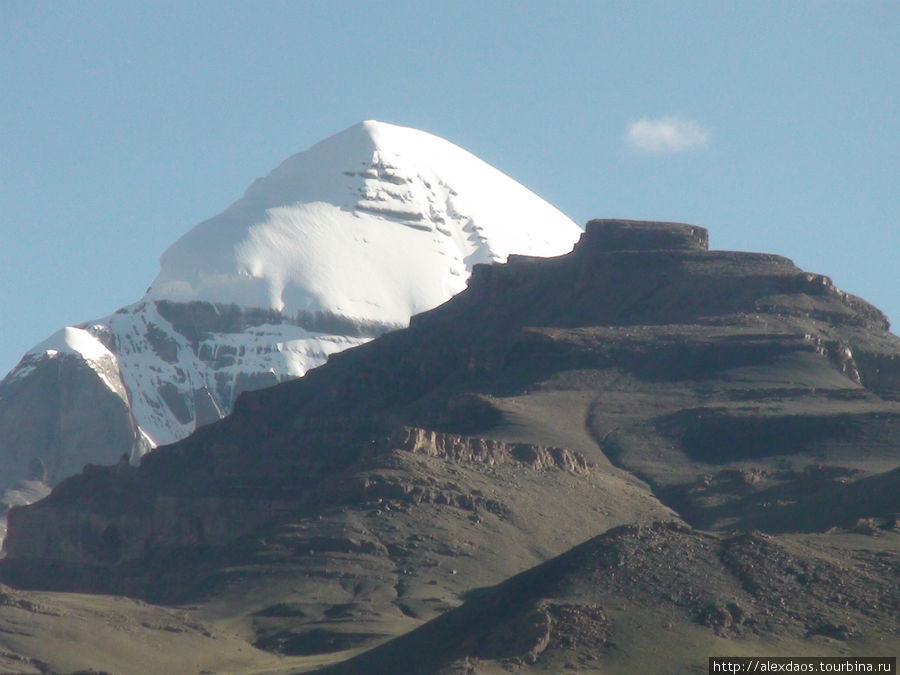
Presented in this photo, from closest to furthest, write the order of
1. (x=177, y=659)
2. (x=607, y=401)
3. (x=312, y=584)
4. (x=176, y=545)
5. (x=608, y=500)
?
1. (x=177, y=659)
2. (x=312, y=584)
3. (x=608, y=500)
4. (x=176, y=545)
5. (x=607, y=401)

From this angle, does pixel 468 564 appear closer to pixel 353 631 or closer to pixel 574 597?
pixel 353 631

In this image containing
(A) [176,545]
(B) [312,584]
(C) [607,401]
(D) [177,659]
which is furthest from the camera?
(C) [607,401]

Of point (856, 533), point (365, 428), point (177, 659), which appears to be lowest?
point (177, 659)

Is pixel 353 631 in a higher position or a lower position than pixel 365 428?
lower

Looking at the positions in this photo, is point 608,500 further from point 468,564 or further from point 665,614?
point 665,614

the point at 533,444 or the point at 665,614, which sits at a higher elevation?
the point at 533,444

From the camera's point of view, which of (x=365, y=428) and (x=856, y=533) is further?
(x=365, y=428)

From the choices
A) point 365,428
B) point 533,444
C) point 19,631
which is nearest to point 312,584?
point 19,631

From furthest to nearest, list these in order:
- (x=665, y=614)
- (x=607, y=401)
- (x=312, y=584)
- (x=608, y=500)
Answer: (x=607, y=401) → (x=608, y=500) → (x=312, y=584) → (x=665, y=614)

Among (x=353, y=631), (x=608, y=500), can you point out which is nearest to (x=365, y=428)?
(x=608, y=500)

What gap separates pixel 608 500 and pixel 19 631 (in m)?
46.6

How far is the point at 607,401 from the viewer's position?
649 ft

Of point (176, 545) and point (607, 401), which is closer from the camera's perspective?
point (176, 545)

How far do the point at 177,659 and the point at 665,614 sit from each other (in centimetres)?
2971
